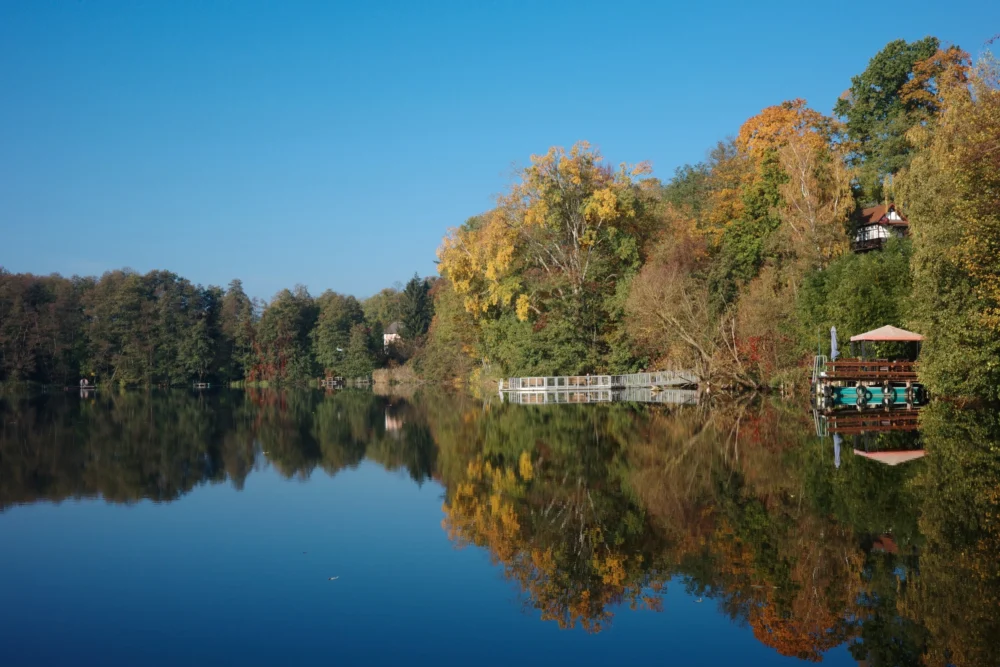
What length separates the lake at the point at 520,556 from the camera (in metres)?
7.22

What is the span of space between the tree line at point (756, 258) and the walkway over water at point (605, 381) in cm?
79

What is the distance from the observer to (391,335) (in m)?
110

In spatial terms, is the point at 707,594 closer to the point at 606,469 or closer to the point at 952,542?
the point at 952,542

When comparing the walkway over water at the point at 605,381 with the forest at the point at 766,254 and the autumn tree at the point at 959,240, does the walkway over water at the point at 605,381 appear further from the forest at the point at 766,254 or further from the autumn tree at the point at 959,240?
the autumn tree at the point at 959,240

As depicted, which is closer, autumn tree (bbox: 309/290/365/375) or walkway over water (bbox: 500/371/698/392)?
walkway over water (bbox: 500/371/698/392)

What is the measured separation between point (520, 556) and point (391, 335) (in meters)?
101

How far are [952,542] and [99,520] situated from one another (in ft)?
40.4

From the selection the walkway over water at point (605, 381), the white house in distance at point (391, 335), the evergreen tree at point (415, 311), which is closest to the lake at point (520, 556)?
the walkway over water at point (605, 381)

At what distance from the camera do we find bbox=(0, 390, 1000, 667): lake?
7.22m

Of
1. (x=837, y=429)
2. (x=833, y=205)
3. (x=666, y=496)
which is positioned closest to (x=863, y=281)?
(x=833, y=205)

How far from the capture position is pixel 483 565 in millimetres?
9852

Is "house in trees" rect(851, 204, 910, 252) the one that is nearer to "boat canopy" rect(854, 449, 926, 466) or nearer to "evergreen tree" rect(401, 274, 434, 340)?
"boat canopy" rect(854, 449, 926, 466)

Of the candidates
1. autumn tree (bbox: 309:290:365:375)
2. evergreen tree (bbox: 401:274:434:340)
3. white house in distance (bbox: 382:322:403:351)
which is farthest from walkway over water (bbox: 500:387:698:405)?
white house in distance (bbox: 382:322:403:351)

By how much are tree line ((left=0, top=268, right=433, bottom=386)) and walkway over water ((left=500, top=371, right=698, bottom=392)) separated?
4050 centimetres
